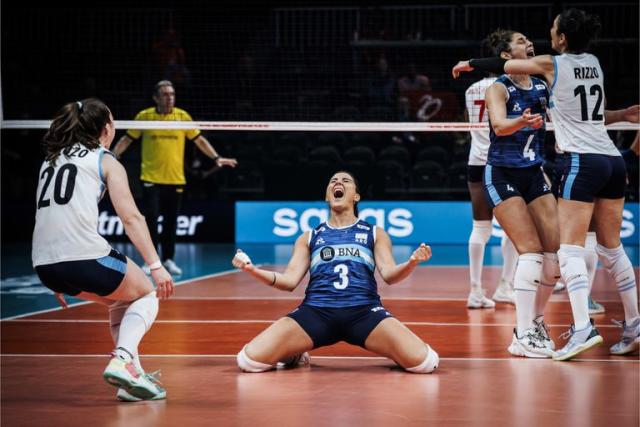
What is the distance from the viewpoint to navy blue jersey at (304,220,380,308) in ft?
19.9

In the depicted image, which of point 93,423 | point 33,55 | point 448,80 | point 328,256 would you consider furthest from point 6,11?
point 93,423

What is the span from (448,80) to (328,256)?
11768 millimetres

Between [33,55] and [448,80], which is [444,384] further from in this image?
[33,55]

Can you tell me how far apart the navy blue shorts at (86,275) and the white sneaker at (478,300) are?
453 centimetres

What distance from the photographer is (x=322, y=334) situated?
5.94 metres

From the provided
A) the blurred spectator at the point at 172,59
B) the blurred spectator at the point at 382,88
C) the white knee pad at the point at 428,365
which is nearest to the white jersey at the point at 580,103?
the white knee pad at the point at 428,365

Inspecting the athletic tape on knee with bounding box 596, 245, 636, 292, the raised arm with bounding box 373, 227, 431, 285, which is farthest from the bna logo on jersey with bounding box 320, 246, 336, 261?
the athletic tape on knee with bounding box 596, 245, 636, 292

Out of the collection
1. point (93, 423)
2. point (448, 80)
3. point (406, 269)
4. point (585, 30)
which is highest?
point (448, 80)

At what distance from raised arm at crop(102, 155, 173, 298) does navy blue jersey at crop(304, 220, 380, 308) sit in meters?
1.39

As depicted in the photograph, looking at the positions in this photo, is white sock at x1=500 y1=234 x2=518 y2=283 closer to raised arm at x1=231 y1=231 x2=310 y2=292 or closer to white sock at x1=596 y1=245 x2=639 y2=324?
white sock at x1=596 y1=245 x2=639 y2=324

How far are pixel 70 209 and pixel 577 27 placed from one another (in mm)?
3383

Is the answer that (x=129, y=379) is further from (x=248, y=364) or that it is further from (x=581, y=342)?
(x=581, y=342)

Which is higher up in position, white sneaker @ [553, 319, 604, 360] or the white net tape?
the white net tape

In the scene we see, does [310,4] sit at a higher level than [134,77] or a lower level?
higher
